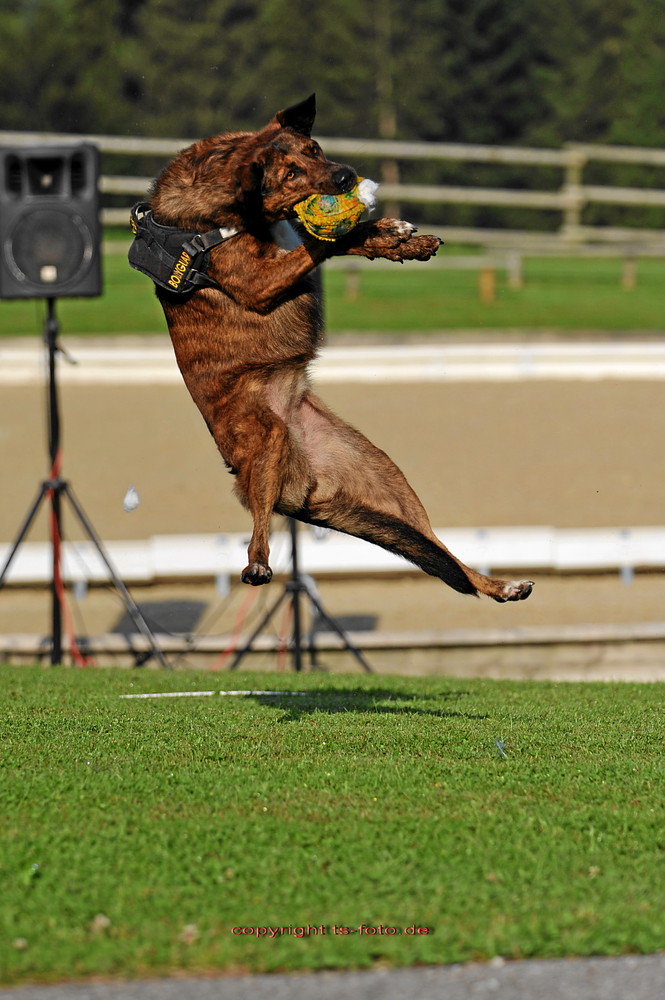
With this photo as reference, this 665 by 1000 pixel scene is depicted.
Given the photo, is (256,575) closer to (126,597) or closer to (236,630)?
(126,597)

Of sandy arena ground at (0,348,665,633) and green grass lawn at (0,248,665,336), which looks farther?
green grass lawn at (0,248,665,336)

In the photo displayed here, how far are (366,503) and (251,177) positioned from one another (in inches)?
46.5

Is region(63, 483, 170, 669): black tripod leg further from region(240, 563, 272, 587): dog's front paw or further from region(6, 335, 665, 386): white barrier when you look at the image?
region(6, 335, 665, 386): white barrier

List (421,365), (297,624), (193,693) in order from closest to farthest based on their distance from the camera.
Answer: (193,693), (297,624), (421,365)

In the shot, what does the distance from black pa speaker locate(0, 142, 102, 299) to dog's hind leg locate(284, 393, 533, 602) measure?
3.62 metres

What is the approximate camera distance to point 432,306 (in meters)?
18.8

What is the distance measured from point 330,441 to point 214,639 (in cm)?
355

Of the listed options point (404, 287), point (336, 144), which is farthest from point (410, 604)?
point (404, 287)

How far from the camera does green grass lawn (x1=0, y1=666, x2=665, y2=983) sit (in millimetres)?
3314

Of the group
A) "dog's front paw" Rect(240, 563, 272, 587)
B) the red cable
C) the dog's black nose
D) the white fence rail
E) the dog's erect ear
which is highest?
the white fence rail

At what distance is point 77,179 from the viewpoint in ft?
26.0

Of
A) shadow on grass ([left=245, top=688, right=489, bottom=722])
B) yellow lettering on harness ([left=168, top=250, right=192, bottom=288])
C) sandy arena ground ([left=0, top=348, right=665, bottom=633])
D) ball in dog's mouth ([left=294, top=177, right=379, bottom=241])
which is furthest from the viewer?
sandy arena ground ([left=0, top=348, right=665, bottom=633])

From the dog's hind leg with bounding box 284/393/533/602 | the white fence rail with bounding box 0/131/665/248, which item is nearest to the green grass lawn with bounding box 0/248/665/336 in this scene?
the white fence rail with bounding box 0/131/665/248

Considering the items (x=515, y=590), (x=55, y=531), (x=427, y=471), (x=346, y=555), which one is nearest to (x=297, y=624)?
(x=55, y=531)
